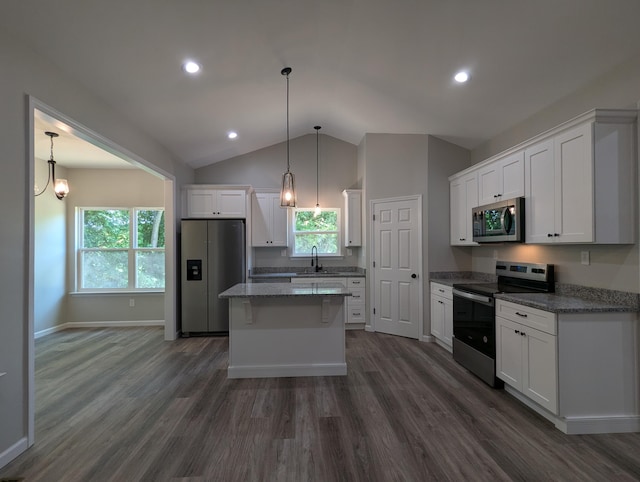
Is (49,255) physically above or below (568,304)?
above

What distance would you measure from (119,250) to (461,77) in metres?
5.78

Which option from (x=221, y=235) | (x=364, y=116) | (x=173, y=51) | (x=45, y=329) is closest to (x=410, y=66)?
(x=364, y=116)

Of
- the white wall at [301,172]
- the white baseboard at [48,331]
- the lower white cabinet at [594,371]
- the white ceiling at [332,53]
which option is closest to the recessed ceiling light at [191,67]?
the white ceiling at [332,53]

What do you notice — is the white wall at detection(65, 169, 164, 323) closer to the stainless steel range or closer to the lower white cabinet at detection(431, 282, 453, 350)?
the lower white cabinet at detection(431, 282, 453, 350)

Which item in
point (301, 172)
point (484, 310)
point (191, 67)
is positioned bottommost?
point (484, 310)

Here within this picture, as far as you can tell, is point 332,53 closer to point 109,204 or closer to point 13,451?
point 13,451

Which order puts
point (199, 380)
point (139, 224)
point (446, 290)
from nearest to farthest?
point (199, 380)
point (446, 290)
point (139, 224)

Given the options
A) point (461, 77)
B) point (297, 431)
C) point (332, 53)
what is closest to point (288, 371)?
point (297, 431)

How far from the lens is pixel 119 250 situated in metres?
5.38

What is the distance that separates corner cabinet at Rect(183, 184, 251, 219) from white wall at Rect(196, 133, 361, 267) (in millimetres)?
593

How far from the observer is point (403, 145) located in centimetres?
472

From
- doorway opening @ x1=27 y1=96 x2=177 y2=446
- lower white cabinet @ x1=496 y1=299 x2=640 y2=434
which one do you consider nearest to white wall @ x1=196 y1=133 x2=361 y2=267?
doorway opening @ x1=27 y1=96 x2=177 y2=446

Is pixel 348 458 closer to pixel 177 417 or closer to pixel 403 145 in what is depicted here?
pixel 177 417

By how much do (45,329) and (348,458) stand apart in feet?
17.6
